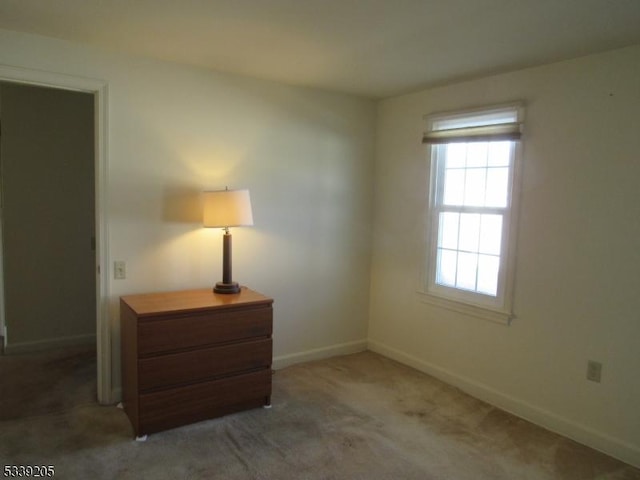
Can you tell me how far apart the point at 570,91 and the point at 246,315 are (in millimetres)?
2379

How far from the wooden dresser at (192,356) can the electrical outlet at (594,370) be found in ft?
6.31

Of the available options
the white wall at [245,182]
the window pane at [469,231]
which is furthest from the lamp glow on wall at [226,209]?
the window pane at [469,231]

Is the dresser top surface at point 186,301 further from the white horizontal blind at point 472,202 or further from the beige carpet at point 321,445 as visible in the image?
the white horizontal blind at point 472,202

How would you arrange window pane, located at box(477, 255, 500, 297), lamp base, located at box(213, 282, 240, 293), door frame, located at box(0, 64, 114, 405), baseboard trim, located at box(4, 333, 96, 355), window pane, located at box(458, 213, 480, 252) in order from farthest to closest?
baseboard trim, located at box(4, 333, 96, 355) < window pane, located at box(458, 213, 480, 252) < window pane, located at box(477, 255, 500, 297) < lamp base, located at box(213, 282, 240, 293) < door frame, located at box(0, 64, 114, 405)

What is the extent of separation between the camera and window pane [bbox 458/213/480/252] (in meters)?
3.30

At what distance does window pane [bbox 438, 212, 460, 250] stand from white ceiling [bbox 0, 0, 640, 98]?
1.02m

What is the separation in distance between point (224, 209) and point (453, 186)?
67.7 inches

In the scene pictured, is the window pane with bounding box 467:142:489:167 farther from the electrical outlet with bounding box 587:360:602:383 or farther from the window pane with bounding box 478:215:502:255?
the electrical outlet with bounding box 587:360:602:383

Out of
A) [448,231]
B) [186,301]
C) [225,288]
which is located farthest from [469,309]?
[186,301]

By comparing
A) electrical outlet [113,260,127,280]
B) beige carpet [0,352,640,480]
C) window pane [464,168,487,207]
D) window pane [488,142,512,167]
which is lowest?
beige carpet [0,352,640,480]

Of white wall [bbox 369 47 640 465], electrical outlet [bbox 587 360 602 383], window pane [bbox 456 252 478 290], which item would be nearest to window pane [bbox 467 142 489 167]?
white wall [bbox 369 47 640 465]

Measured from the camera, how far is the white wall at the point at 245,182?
2926mm

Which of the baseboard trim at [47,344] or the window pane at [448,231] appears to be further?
the baseboard trim at [47,344]

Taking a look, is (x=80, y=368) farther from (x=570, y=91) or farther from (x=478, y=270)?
(x=570, y=91)
